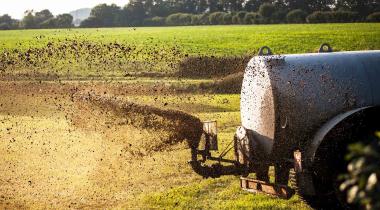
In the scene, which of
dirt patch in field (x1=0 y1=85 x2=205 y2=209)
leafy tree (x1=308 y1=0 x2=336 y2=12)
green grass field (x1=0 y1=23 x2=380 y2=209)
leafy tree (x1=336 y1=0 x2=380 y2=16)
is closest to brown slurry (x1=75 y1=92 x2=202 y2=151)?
dirt patch in field (x1=0 y1=85 x2=205 y2=209)

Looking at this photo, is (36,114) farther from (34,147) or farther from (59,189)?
(59,189)

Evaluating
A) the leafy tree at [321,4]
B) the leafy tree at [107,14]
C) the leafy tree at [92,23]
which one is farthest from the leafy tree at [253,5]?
the leafy tree at [92,23]

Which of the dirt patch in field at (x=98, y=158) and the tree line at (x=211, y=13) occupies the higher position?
the tree line at (x=211, y=13)

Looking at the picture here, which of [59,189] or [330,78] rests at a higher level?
[330,78]

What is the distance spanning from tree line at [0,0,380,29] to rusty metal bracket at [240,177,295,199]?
168ft

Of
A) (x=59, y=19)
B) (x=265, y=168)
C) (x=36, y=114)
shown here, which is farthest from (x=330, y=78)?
(x=59, y=19)

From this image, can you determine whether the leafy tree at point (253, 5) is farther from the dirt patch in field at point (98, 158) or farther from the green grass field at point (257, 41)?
the dirt patch in field at point (98, 158)

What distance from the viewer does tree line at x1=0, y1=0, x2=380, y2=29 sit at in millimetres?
60875

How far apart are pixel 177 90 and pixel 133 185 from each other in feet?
50.4

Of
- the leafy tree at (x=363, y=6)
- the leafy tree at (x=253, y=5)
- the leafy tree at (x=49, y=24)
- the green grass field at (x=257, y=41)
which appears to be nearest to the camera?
the green grass field at (x=257, y=41)

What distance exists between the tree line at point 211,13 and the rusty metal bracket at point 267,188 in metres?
51.2

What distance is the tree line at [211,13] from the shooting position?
200ft

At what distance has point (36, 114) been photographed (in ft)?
64.6

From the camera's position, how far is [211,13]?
3125 inches
